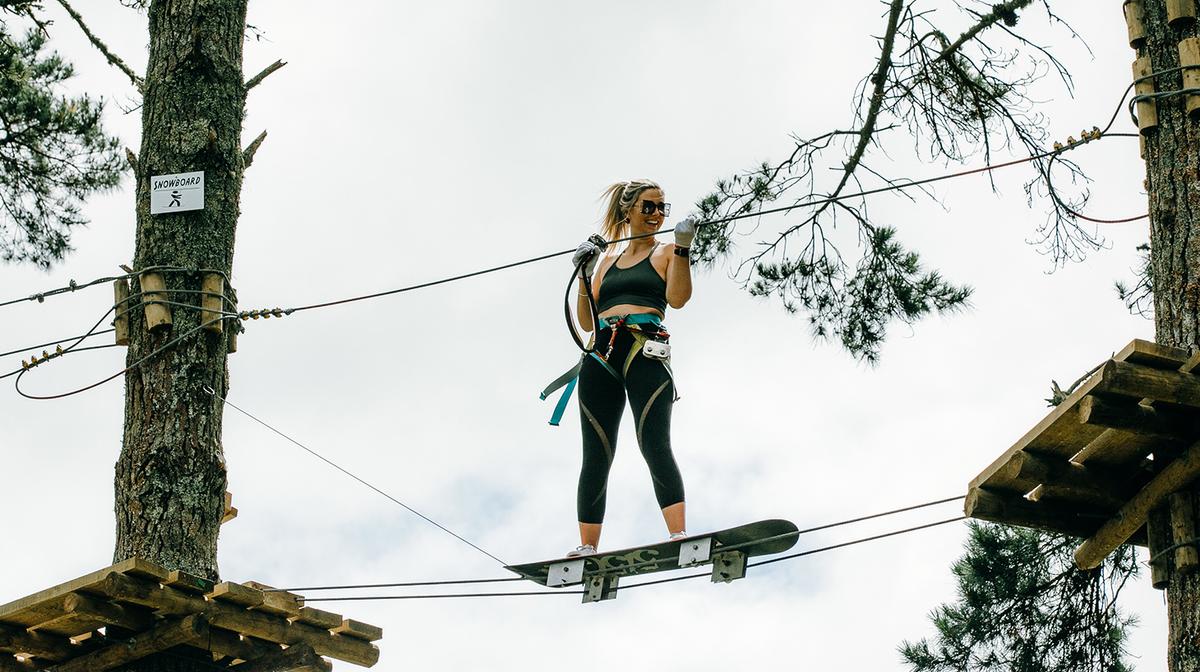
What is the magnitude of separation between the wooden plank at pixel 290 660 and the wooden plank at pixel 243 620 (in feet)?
0.13

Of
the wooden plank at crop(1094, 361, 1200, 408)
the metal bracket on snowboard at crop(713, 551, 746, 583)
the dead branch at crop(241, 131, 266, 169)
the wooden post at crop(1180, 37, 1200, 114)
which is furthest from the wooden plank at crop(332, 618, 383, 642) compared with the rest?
the wooden post at crop(1180, 37, 1200, 114)

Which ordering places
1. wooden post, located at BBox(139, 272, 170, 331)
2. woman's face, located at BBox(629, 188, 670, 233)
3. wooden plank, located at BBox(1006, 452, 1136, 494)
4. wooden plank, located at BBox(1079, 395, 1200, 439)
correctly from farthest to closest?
wooden post, located at BBox(139, 272, 170, 331)
woman's face, located at BBox(629, 188, 670, 233)
wooden plank, located at BBox(1006, 452, 1136, 494)
wooden plank, located at BBox(1079, 395, 1200, 439)

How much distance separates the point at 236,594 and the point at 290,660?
0.56 meters

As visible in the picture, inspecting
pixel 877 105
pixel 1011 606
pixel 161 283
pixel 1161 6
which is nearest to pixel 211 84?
pixel 161 283

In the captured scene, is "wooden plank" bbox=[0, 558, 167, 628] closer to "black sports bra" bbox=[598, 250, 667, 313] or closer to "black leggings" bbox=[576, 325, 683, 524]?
"black leggings" bbox=[576, 325, 683, 524]

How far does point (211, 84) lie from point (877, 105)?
3.30 metres

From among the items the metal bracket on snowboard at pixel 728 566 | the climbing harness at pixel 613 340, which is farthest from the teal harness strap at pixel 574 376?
the metal bracket on snowboard at pixel 728 566

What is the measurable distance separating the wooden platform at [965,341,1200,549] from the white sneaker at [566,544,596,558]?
1.52 metres

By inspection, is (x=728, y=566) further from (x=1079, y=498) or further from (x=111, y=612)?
(x=111, y=612)

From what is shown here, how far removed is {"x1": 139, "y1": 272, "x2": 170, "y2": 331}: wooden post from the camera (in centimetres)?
740

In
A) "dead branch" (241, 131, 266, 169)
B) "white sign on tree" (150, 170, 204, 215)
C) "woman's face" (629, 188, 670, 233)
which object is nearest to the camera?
"woman's face" (629, 188, 670, 233)

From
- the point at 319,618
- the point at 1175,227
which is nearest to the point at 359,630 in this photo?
the point at 319,618

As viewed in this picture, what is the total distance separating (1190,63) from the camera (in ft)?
22.2

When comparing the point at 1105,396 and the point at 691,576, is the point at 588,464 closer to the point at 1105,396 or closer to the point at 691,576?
the point at 691,576
